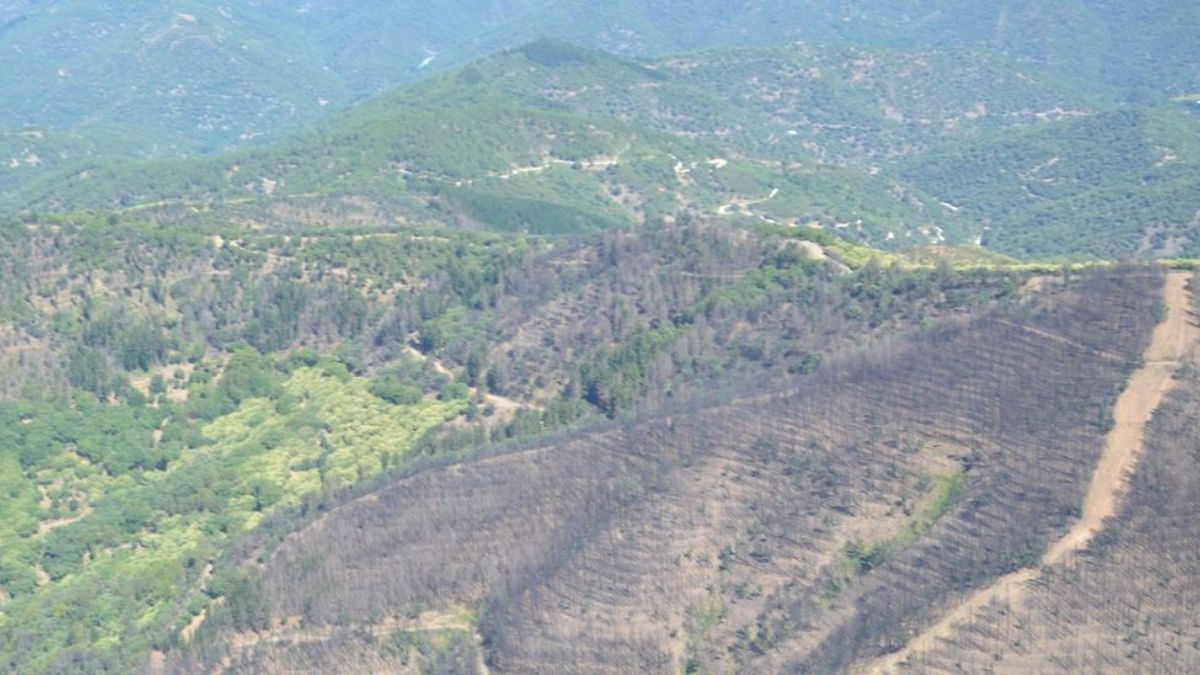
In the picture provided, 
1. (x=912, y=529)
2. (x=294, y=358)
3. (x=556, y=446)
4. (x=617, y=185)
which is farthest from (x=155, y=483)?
(x=617, y=185)

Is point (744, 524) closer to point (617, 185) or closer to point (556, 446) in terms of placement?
point (556, 446)

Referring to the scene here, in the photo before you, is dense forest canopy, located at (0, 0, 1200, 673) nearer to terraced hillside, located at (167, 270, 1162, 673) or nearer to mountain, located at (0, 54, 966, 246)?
terraced hillside, located at (167, 270, 1162, 673)

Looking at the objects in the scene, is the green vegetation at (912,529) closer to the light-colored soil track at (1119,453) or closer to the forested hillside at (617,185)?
the light-colored soil track at (1119,453)

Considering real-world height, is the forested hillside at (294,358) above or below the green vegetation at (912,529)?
below

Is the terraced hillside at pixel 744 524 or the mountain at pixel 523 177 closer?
the terraced hillside at pixel 744 524

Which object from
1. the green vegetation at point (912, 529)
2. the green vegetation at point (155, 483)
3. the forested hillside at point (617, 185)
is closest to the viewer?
the green vegetation at point (912, 529)

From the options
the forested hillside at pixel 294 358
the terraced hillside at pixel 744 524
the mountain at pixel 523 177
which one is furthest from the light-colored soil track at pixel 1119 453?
the mountain at pixel 523 177

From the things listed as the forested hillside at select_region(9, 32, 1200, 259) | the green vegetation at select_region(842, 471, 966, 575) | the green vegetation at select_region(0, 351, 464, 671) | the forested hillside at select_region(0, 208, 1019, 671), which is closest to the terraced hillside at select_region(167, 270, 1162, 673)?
the green vegetation at select_region(842, 471, 966, 575)

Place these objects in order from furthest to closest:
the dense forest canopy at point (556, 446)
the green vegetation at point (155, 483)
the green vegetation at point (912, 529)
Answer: the green vegetation at point (155, 483) → the green vegetation at point (912, 529) → the dense forest canopy at point (556, 446)
